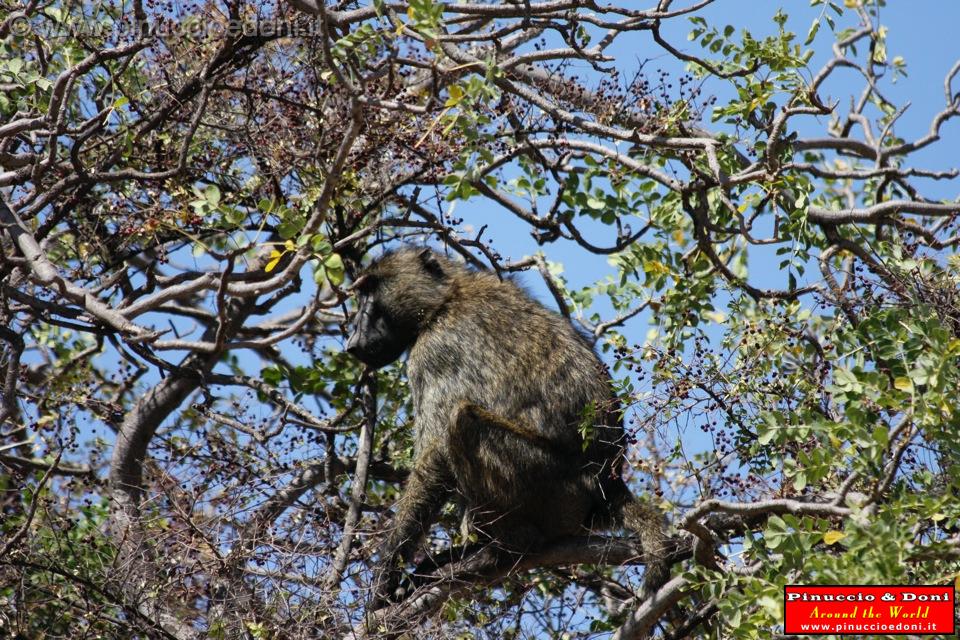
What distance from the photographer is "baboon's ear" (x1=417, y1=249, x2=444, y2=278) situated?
722cm

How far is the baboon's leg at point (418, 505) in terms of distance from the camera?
235 inches

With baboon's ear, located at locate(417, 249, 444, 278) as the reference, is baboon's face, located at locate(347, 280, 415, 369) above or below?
below

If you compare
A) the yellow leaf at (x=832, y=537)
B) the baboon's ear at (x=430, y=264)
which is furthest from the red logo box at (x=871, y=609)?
the baboon's ear at (x=430, y=264)

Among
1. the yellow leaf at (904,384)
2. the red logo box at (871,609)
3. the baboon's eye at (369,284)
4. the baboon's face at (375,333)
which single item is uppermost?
the baboon's eye at (369,284)

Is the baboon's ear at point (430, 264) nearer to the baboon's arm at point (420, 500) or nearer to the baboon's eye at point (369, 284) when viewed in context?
the baboon's eye at point (369, 284)

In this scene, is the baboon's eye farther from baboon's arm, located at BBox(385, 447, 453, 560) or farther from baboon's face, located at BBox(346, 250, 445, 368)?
baboon's arm, located at BBox(385, 447, 453, 560)

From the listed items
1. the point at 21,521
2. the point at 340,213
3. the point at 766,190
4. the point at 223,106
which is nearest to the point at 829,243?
the point at 766,190

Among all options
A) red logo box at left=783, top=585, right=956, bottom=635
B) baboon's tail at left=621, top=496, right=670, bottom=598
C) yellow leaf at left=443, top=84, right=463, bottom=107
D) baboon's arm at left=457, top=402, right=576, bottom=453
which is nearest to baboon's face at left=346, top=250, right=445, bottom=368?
baboon's arm at left=457, top=402, right=576, bottom=453

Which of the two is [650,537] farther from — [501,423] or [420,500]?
[420,500]

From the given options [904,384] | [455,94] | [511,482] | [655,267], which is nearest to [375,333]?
[511,482]

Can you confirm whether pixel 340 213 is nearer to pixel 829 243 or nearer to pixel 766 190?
pixel 766 190

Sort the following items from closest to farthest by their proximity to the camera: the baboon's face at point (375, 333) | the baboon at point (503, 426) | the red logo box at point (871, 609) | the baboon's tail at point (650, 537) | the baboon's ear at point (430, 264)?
the red logo box at point (871, 609), the baboon's tail at point (650, 537), the baboon at point (503, 426), the baboon's face at point (375, 333), the baboon's ear at point (430, 264)

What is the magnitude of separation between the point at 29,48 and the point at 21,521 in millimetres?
2848

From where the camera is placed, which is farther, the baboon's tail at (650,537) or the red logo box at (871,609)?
the baboon's tail at (650,537)
